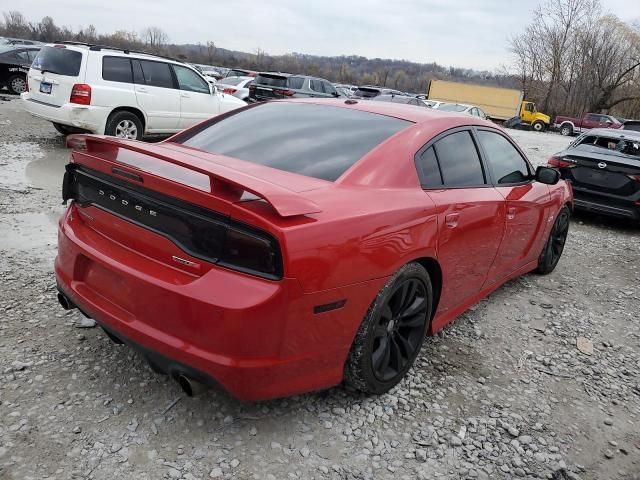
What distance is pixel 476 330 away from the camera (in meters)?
3.75

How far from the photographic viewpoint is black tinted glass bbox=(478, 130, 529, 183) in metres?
3.65

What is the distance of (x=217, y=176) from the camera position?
2072 mm

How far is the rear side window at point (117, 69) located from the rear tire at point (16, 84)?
953 centimetres

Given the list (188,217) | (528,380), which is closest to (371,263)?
(188,217)

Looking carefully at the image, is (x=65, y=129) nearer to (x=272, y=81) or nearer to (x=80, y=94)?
(x=80, y=94)

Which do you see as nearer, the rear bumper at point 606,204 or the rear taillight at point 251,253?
the rear taillight at point 251,253

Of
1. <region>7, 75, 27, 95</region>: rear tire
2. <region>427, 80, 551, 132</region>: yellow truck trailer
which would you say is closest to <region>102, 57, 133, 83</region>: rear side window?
<region>7, 75, 27, 95</region>: rear tire

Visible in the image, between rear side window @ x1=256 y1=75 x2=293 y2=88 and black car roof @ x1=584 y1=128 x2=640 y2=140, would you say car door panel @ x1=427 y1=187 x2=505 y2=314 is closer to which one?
black car roof @ x1=584 y1=128 x2=640 y2=140

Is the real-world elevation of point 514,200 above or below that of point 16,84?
above

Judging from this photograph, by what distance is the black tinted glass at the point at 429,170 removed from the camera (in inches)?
113

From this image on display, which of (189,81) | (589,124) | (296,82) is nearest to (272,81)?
(296,82)

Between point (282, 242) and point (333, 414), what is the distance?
1.08 meters

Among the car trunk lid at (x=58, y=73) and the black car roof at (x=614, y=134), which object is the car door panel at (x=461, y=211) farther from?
the car trunk lid at (x=58, y=73)

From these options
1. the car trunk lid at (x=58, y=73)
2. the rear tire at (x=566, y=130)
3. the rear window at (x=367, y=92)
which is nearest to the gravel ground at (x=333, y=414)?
the car trunk lid at (x=58, y=73)
